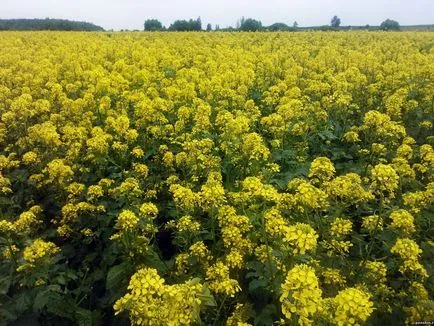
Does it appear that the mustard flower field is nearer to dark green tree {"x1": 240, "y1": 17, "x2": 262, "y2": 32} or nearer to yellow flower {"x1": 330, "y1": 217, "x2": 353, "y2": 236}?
yellow flower {"x1": 330, "y1": 217, "x2": 353, "y2": 236}

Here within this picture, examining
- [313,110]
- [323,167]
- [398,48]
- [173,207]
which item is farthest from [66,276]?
[398,48]

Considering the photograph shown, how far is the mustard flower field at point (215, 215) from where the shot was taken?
123 inches

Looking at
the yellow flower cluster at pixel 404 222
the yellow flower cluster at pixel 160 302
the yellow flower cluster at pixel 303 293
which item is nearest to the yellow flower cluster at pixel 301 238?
the yellow flower cluster at pixel 303 293

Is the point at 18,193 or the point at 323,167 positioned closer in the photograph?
the point at 323,167

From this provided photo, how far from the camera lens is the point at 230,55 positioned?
12.5 metres

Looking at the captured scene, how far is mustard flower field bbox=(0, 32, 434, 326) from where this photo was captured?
3.13 meters

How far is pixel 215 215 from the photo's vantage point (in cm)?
398

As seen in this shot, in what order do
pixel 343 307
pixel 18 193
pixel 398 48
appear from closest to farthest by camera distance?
pixel 343 307, pixel 18 193, pixel 398 48

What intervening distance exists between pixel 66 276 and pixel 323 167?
2763 mm

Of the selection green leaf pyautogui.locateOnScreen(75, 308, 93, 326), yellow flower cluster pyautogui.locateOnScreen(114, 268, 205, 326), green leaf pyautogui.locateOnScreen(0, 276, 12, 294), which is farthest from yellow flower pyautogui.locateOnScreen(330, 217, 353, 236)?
green leaf pyautogui.locateOnScreen(0, 276, 12, 294)

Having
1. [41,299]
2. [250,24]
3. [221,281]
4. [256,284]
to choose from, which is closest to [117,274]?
[41,299]

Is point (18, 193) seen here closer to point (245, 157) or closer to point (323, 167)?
point (245, 157)

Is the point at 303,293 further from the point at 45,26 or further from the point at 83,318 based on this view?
the point at 45,26

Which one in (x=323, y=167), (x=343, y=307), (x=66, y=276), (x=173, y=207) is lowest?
(x=66, y=276)
